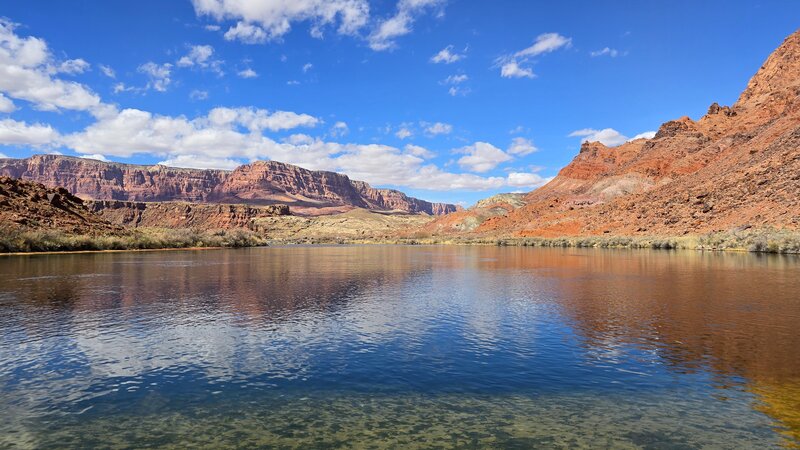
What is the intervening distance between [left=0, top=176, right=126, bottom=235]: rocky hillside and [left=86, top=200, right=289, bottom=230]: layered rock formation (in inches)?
3911

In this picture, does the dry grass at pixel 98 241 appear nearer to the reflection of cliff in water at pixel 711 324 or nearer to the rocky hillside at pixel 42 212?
the rocky hillside at pixel 42 212

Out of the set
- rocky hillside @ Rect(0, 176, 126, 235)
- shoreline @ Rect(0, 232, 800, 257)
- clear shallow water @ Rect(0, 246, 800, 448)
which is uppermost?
rocky hillside @ Rect(0, 176, 126, 235)

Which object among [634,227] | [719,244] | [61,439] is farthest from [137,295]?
[634,227]

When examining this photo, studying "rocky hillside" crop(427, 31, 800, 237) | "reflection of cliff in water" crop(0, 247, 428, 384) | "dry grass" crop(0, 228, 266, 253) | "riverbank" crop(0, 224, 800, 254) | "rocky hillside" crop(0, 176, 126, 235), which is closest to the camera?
"reflection of cliff in water" crop(0, 247, 428, 384)

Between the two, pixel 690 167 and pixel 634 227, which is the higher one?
pixel 690 167

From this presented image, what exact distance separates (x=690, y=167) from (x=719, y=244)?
189ft

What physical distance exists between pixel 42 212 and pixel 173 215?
405ft

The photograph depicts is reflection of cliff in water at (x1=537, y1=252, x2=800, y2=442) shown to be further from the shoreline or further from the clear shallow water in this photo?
the shoreline

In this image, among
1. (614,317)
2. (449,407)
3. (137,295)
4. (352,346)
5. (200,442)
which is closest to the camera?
(200,442)

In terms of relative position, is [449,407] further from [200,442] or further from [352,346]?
[352,346]

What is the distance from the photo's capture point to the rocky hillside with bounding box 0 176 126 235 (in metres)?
63.9

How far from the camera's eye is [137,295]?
2388 cm

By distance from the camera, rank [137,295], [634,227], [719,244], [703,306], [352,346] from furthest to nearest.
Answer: [634,227], [719,244], [137,295], [703,306], [352,346]

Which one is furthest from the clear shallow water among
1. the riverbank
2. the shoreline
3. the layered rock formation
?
the layered rock formation
